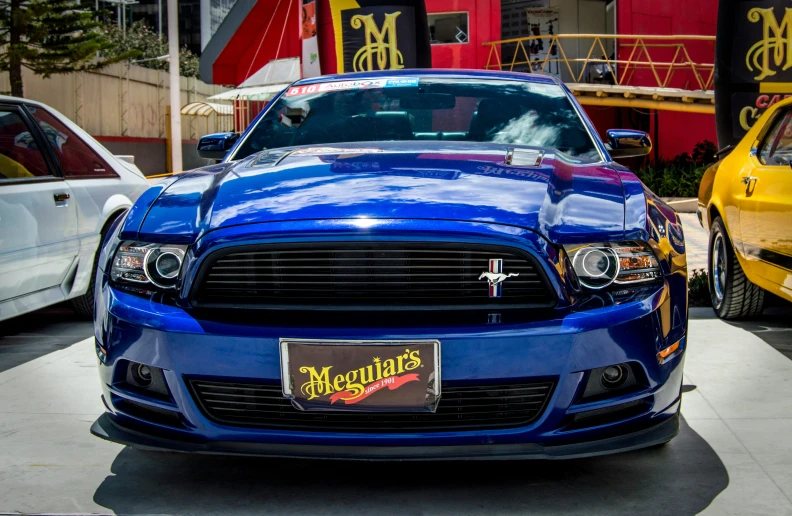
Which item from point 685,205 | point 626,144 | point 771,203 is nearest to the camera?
point 626,144

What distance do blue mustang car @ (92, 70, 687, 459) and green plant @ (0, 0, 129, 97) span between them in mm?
22328

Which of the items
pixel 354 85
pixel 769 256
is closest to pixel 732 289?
pixel 769 256

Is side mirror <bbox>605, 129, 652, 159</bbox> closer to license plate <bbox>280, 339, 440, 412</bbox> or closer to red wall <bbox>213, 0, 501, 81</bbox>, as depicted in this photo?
license plate <bbox>280, 339, 440, 412</bbox>

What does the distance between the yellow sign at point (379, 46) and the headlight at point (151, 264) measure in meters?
9.24

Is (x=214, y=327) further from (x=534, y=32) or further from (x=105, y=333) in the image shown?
(x=534, y=32)

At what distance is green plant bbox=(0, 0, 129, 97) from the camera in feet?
76.5

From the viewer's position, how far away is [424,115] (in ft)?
14.9

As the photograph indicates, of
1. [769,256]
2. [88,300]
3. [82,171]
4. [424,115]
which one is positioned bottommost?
[88,300]

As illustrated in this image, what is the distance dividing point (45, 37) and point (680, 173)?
15.5m

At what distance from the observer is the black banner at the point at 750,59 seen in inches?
334

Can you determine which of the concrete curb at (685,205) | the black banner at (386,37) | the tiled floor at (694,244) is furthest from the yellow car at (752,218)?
the concrete curb at (685,205)

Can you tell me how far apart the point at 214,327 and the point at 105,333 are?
0.46m

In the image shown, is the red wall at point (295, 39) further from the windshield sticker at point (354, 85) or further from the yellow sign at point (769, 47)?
the windshield sticker at point (354, 85)

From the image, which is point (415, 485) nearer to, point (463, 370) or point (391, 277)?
point (463, 370)
